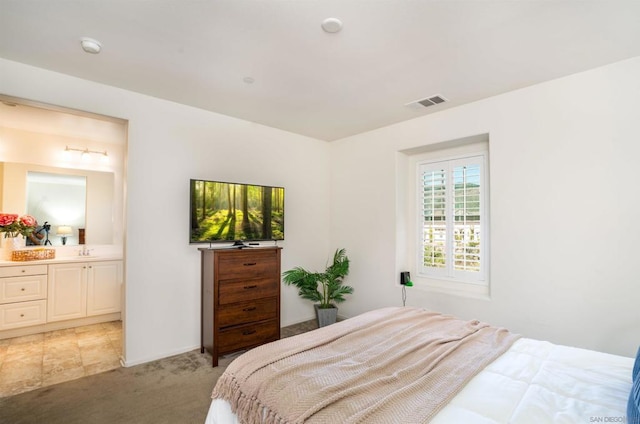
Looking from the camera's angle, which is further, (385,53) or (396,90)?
(396,90)

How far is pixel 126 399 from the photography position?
245cm

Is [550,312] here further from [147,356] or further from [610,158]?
[147,356]

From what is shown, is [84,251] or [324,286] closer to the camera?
[324,286]

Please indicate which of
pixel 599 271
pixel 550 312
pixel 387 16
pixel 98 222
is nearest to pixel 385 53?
pixel 387 16

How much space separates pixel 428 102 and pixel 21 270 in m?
5.20

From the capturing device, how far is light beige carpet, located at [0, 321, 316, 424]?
2.21 metres

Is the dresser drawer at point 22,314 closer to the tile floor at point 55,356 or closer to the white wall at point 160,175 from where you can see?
the tile floor at point 55,356

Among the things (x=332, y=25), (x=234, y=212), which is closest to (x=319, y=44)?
(x=332, y=25)

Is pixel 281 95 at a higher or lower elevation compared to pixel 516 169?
higher

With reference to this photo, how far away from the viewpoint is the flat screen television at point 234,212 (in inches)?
132

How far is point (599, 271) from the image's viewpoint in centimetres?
255

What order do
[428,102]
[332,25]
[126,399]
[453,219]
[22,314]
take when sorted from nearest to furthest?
[332,25], [126,399], [428,102], [453,219], [22,314]

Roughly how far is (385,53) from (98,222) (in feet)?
15.5

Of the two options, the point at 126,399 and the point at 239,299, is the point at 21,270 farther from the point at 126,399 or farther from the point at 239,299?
the point at 239,299
